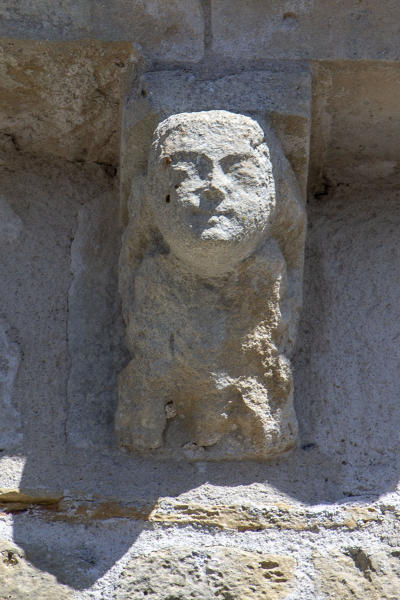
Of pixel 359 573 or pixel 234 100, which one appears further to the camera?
pixel 234 100

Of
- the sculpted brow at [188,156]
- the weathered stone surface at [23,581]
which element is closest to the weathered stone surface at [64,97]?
the sculpted brow at [188,156]

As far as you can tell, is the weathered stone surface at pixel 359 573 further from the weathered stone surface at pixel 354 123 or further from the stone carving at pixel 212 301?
the weathered stone surface at pixel 354 123

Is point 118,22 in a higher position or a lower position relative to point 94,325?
higher

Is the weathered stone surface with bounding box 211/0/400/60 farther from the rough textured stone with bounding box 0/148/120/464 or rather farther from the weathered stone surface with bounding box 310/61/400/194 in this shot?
the rough textured stone with bounding box 0/148/120/464

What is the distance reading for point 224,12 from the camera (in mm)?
2258

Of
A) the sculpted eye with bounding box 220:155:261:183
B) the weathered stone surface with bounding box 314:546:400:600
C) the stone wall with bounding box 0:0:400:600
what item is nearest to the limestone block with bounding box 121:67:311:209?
the stone wall with bounding box 0:0:400:600

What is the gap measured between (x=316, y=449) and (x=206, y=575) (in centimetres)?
37

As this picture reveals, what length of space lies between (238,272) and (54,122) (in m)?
0.58

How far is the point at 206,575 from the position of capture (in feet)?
6.70

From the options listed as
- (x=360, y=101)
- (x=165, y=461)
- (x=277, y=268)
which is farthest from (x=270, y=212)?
(x=165, y=461)

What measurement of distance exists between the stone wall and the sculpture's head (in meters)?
0.08

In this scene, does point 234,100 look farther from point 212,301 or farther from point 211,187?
point 212,301

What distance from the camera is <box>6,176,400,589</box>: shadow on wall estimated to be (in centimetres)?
213

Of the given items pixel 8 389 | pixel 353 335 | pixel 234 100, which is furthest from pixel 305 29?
pixel 8 389
